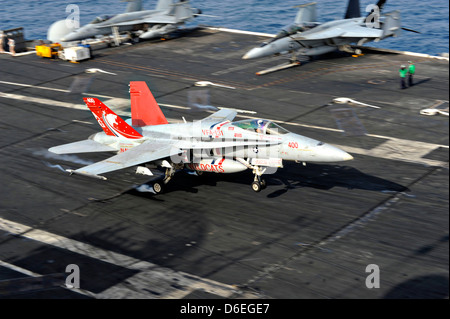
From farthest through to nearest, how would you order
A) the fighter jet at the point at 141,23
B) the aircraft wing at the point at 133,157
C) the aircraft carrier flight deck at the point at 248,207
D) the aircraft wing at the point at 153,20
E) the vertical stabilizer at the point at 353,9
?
the aircraft wing at the point at 153,20, the fighter jet at the point at 141,23, the vertical stabilizer at the point at 353,9, the aircraft wing at the point at 133,157, the aircraft carrier flight deck at the point at 248,207

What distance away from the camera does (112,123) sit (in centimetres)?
2923

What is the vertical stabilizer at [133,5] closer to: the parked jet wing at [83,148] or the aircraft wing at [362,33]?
Result: the aircraft wing at [362,33]

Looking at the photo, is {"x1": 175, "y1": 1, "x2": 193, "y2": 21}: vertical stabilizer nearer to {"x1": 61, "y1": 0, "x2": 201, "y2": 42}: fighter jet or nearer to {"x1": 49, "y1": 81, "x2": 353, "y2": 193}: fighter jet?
{"x1": 61, "y1": 0, "x2": 201, "y2": 42}: fighter jet

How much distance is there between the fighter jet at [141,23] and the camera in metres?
58.7

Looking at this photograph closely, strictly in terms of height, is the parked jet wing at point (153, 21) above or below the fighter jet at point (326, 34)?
above

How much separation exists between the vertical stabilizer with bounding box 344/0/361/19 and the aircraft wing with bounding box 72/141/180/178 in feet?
106

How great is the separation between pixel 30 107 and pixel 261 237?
26126 millimetres

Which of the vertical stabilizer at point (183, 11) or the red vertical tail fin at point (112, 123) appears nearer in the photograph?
the red vertical tail fin at point (112, 123)

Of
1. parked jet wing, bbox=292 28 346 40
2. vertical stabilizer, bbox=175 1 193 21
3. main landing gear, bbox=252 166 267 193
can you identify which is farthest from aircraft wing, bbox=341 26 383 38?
main landing gear, bbox=252 166 267 193

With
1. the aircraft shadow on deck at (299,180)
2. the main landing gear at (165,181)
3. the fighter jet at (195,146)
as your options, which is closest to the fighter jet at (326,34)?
the aircraft shadow on deck at (299,180)

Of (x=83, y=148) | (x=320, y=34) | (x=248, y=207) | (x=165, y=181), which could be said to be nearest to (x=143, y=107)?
(x=83, y=148)

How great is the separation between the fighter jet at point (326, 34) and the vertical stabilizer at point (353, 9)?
1.73 meters

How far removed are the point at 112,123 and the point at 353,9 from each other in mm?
32703

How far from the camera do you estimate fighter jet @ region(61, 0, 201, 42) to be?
58688 mm
